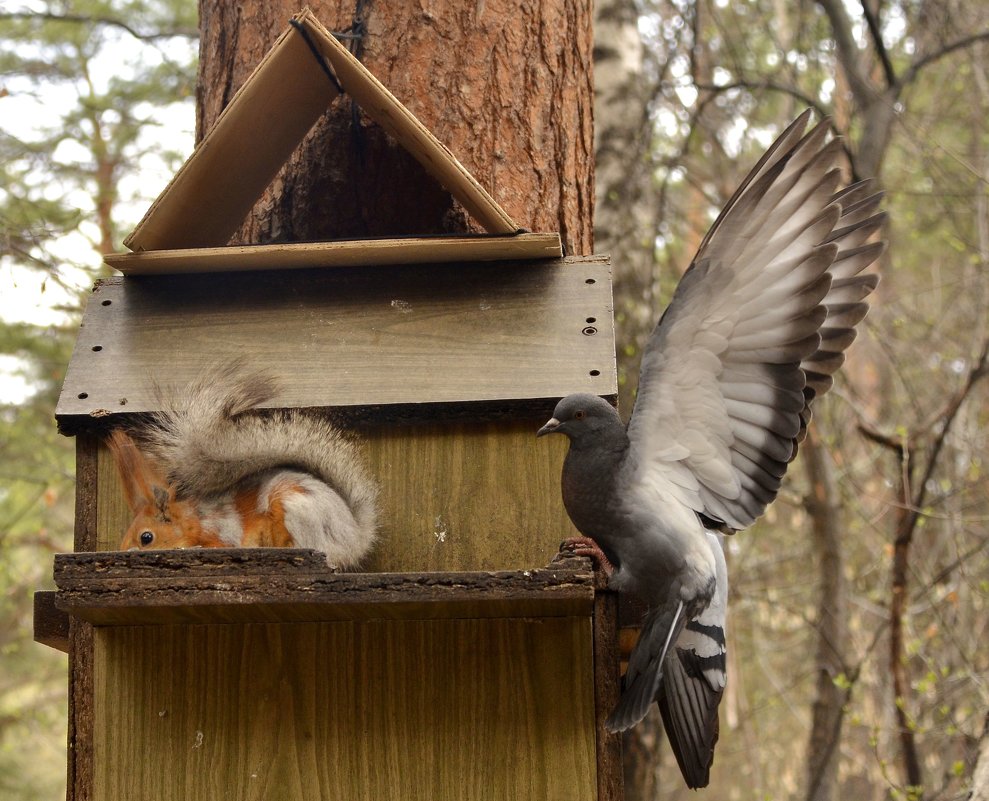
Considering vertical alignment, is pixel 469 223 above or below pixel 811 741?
above

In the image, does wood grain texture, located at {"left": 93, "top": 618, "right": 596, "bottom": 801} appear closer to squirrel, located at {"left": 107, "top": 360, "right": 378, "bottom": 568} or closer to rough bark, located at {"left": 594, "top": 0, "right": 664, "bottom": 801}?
squirrel, located at {"left": 107, "top": 360, "right": 378, "bottom": 568}

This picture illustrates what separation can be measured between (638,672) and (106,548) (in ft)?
3.88

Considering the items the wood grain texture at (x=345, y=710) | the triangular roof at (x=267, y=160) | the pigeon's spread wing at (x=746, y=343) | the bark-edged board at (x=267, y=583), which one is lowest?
the wood grain texture at (x=345, y=710)

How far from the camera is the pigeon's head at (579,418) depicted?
6.90 ft

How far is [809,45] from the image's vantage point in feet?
20.7

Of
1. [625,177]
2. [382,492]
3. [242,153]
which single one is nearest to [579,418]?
[382,492]

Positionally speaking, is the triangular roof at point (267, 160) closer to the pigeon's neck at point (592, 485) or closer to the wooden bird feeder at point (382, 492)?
the wooden bird feeder at point (382, 492)

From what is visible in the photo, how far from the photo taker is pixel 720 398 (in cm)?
224

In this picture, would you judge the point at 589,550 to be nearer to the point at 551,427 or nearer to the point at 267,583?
the point at 551,427

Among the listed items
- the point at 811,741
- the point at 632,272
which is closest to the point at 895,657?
the point at 811,741

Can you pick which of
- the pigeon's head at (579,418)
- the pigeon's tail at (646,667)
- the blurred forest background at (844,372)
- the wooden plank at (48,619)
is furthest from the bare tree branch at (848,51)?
the wooden plank at (48,619)

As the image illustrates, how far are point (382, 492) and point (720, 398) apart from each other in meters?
0.75

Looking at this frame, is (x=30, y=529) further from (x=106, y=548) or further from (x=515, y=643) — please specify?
(x=515, y=643)

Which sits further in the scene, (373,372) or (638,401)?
(373,372)
